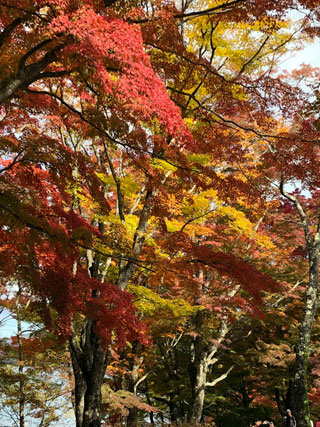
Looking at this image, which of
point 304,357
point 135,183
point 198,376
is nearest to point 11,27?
point 135,183

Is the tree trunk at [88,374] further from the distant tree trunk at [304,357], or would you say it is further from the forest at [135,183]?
the distant tree trunk at [304,357]

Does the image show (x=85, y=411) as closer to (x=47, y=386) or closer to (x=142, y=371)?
(x=47, y=386)

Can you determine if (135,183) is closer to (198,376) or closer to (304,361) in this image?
(304,361)

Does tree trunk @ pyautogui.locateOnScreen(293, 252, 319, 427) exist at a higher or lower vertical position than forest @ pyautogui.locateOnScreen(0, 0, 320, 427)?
lower

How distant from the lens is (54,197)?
264 inches

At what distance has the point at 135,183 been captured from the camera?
26.2 feet

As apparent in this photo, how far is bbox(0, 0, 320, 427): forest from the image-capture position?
383 cm

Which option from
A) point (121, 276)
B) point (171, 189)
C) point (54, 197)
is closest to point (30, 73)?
point (54, 197)

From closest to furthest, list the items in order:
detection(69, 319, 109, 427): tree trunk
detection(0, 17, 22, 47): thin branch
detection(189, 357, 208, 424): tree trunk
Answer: detection(0, 17, 22, 47): thin branch → detection(69, 319, 109, 427): tree trunk → detection(189, 357, 208, 424): tree trunk

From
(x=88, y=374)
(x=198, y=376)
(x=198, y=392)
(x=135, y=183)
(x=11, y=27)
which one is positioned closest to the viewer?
(x=11, y=27)

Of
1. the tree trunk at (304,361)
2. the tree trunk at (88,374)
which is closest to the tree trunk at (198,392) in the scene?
the tree trunk at (304,361)

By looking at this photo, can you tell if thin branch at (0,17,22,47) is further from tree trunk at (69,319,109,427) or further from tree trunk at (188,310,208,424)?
tree trunk at (188,310,208,424)

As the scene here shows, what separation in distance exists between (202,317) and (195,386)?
94.3 inches

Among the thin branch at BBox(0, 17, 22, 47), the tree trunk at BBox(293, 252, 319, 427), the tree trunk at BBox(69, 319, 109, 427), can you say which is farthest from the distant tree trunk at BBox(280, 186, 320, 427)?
the thin branch at BBox(0, 17, 22, 47)
